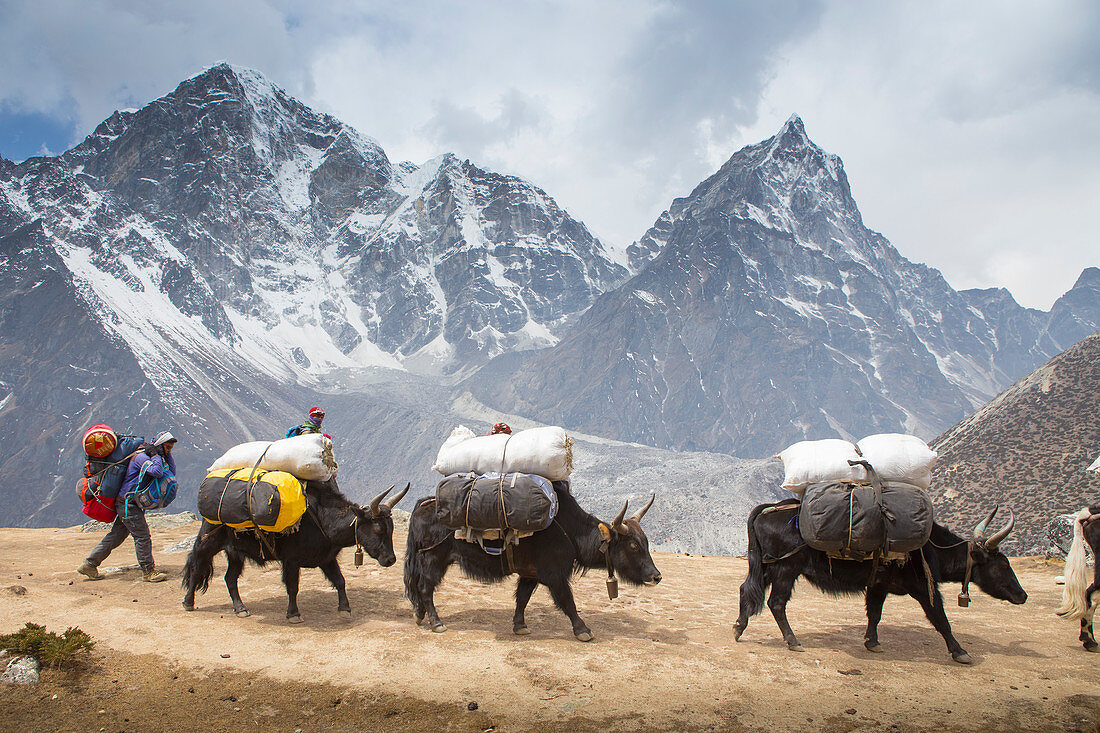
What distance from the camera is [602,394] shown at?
7825 inches

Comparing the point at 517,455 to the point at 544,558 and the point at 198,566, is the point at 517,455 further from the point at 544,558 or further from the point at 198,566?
the point at 198,566

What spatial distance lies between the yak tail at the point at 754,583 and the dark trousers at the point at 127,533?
25.7 ft

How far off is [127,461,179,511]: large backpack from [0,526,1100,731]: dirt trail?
1102mm

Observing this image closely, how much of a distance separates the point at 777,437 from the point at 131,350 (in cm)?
16034

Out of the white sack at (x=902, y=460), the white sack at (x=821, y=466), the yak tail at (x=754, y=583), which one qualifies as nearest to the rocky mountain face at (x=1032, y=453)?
the white sack at (x=902, y=460)

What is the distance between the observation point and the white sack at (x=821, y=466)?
7.42m

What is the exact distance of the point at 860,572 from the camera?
724 centimetres

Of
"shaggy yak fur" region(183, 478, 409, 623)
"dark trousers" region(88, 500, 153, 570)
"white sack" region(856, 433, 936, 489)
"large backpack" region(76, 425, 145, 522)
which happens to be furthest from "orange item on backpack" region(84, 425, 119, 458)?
"white sack" region(856, 433, 936, 489)

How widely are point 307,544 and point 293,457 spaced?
3.50 ft

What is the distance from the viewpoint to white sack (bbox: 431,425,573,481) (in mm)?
7742

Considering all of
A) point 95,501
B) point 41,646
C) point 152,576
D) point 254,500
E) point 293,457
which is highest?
point 293,457

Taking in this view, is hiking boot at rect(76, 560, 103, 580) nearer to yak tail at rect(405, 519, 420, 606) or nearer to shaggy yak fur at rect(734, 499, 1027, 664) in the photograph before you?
yak tail at rect(405, 519, 420, 606)

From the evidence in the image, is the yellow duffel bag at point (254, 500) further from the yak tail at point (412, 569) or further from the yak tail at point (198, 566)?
the yak tail at point (412, 569)

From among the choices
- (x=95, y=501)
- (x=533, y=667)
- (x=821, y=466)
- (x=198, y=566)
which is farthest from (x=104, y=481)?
(x=821, y=466)
